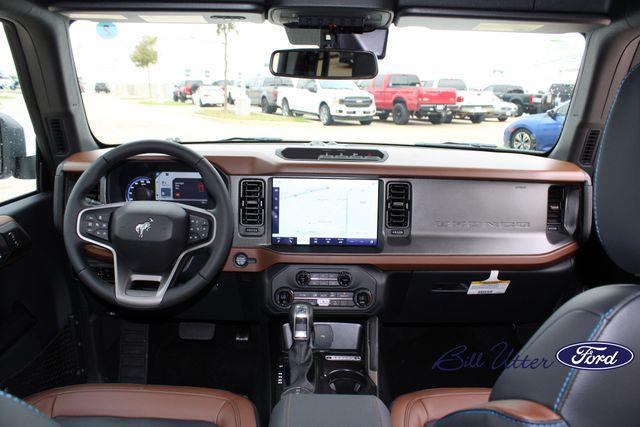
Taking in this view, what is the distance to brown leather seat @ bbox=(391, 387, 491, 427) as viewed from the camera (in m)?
2.42

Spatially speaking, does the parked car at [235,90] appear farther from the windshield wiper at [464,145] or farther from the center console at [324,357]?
the center console at [324,357]

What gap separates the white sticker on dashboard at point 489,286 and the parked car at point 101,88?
2526 millimetres

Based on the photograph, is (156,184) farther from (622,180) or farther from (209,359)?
(622,180)

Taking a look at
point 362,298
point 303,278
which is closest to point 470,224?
point 362,298

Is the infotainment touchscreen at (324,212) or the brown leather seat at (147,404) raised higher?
the infotainment touchscreen at (324,212)

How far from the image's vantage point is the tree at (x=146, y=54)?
3.50m

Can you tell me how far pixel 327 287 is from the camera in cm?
319

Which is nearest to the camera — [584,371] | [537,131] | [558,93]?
[584,371]

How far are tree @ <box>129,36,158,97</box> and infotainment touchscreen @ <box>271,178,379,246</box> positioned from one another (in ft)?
4.12

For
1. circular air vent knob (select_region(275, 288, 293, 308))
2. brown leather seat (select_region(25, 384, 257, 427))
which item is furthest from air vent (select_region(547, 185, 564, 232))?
brown leather seat (select_region(25, 384, 257, 427))

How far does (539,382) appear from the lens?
125cm

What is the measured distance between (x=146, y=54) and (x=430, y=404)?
2.63 meters

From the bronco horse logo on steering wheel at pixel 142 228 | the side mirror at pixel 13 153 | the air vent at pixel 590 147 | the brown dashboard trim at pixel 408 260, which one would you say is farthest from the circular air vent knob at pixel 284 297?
the air vent at pixel 590 147

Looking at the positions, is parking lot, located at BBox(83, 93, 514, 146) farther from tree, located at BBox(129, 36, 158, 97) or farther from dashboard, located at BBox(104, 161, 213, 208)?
dashboard, located at BBox(104, 161, 213, 208)
